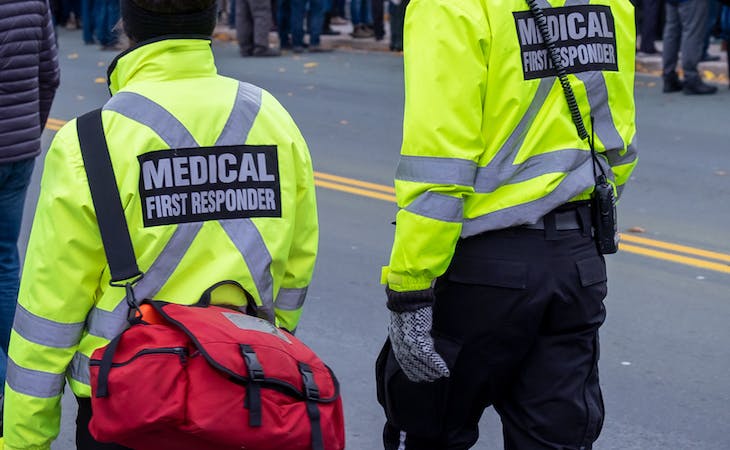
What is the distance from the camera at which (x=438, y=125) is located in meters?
2.96

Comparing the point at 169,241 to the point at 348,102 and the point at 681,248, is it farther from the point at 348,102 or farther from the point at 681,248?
the point at 348,102

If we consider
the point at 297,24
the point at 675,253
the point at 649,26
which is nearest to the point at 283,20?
the point at 297,24

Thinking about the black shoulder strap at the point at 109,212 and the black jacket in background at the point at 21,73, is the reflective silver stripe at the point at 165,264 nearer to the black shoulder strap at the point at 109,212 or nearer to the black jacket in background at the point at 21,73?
the black shoulder strap at the point at 109,212

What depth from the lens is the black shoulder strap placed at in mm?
2670

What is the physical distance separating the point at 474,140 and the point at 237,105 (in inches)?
22.3

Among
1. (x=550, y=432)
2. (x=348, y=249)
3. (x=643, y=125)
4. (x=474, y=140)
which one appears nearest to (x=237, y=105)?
(x=474, y=140)

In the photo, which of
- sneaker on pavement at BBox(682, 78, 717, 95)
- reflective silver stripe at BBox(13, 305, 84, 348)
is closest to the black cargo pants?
reflective silver stripe at BBox(13, 305, 84, 348)

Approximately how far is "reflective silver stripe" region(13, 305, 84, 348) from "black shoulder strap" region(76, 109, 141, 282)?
0.58 ft

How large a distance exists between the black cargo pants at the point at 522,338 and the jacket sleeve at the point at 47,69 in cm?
205

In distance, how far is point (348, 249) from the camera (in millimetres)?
7230

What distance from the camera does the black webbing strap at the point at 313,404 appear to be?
2.53 meters

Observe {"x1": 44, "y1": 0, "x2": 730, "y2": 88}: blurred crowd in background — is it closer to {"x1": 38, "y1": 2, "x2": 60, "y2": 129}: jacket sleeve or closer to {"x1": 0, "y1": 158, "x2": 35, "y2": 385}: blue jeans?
{"x1": 38, "y1": 2, "x2": 60, "y2": 129}: jacket sleeve

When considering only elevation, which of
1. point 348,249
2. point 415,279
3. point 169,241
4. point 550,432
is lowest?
point 348,249

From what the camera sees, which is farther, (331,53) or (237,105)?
(331,53)
